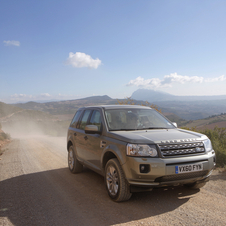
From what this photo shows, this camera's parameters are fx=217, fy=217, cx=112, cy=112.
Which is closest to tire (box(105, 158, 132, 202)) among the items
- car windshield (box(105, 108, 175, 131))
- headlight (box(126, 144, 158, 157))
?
headlight (box(126, 144, 158, 157))

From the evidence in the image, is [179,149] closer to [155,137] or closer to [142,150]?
[155,137]

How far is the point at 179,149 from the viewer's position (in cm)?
→ 367

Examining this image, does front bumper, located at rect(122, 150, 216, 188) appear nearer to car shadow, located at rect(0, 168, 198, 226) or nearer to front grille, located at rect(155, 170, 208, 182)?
front grille, located at rect(155, 170, 208, 182)

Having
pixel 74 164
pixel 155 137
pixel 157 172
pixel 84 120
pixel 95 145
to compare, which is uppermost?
pixel 84 120

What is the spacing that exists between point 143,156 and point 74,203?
5.63 feet

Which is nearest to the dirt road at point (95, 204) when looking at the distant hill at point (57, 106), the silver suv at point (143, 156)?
the silver suv at point (143, 156)

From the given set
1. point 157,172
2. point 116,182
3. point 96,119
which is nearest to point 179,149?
point 157,172

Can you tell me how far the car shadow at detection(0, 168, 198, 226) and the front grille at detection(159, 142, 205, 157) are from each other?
0.98m

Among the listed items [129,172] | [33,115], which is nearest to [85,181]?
[129,172]

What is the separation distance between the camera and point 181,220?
330 cm

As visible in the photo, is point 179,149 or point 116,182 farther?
point 116,182

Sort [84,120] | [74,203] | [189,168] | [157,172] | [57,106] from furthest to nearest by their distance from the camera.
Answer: [57,106] < [84,120] < [74,203] < [189,168] < [157,172]

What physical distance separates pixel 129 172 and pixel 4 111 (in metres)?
62.7

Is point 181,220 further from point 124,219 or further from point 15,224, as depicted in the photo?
point 15,224
